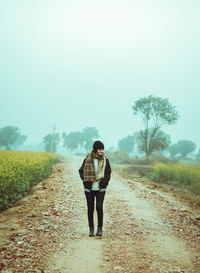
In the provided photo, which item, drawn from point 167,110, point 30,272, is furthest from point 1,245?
point 167,110

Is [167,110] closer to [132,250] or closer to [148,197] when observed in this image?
[148,197]

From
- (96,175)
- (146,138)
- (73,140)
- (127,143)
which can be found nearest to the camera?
(96,175)

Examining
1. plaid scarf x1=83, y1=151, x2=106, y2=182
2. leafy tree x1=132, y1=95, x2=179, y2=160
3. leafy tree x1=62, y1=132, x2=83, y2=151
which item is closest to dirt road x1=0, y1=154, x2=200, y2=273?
plaid scarf x1=83, y1=151, x2=106, y2=182

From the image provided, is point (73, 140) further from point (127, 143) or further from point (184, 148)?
point (184, 148)

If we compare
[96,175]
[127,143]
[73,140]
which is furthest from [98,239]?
[73,140]

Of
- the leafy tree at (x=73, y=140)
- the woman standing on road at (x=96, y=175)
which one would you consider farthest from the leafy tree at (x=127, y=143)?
the woman standing on road at (x=96, y=175)

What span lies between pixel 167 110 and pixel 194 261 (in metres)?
39.8

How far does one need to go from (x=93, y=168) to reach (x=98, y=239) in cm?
178

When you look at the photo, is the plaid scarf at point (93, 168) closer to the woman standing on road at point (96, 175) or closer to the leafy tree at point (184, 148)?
the woman standing on road at point (96, 175)

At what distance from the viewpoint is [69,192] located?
40.9 feet

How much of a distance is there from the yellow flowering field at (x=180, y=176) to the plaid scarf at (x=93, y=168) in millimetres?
10629

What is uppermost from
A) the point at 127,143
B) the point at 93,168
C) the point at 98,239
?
the point at 127,143

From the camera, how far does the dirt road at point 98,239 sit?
4.63 metres

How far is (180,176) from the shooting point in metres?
18.2
